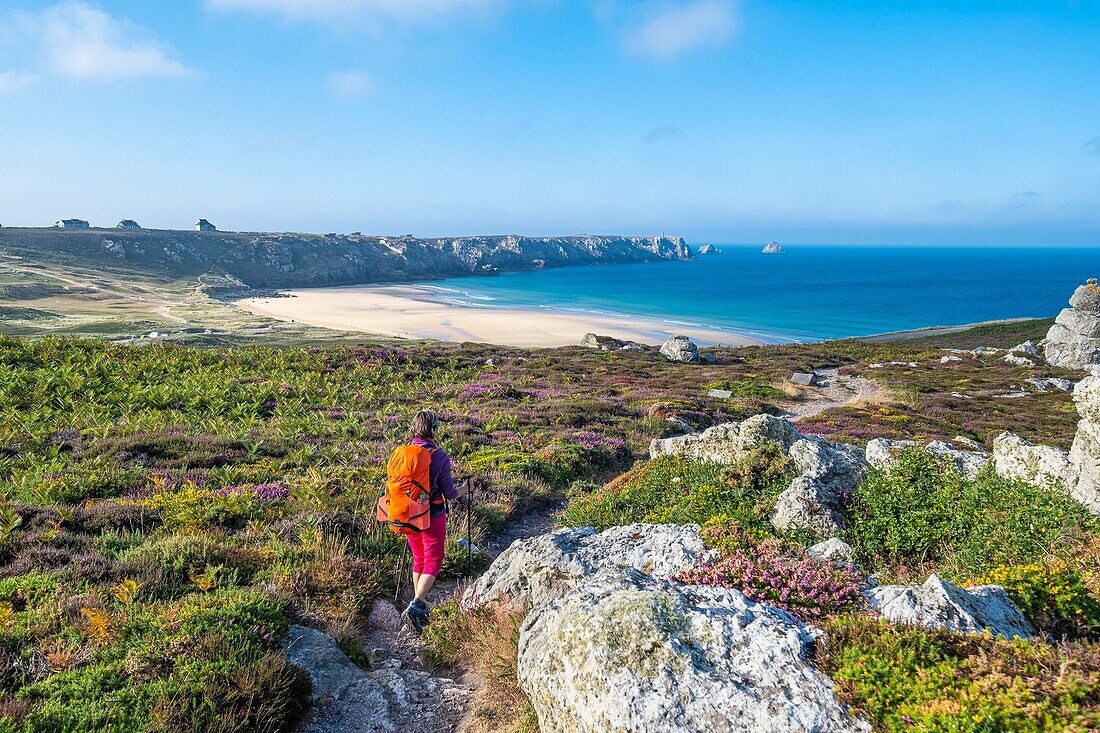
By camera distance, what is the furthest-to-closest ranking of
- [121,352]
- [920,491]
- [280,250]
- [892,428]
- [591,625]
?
[280,250], [121,352], [892,428], [920,491], [591,625]

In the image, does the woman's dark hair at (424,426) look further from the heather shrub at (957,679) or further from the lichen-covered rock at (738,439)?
the lichen-covered rock at (738,439)

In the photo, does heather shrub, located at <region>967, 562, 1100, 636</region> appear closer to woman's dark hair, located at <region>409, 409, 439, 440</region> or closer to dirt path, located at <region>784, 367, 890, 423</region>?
woman's dark hair, located at <region>409, 409, 439, 440</region>

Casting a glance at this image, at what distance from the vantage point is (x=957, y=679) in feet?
11.4

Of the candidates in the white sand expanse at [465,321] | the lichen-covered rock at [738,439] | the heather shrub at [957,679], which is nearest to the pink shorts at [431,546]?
the heather shrub at [957,679]

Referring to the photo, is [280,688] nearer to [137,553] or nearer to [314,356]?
[137,553]

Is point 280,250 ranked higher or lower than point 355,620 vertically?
higher

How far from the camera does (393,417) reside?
749 inches

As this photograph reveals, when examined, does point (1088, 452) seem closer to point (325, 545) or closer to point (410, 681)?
point (410, 681)

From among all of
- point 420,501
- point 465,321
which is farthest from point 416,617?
point 465,321

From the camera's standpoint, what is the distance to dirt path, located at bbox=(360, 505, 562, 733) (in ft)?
17.0

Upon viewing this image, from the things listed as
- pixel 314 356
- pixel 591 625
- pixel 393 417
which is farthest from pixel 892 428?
pixel 314 356

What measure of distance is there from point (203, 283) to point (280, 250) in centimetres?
3853

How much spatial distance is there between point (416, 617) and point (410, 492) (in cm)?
159

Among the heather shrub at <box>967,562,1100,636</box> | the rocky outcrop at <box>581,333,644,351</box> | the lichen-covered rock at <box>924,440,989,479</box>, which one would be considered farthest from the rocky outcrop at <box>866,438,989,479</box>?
the rocky outcrop at <box>581,333,644,351</box>
